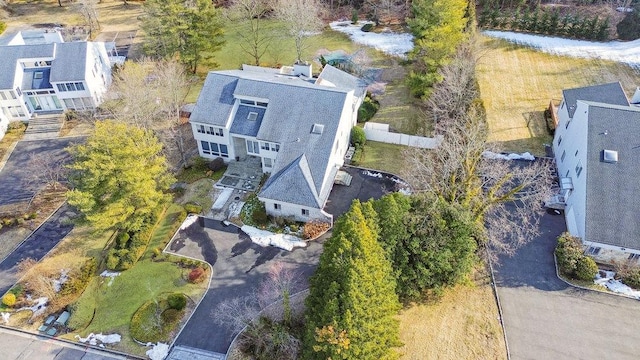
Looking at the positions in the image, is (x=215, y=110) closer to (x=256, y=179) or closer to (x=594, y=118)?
(x=256, y=179)

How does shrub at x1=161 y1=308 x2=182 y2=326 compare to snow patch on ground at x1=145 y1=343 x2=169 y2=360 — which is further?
shrub at x1=161 y1=308 x2=182 y2=326

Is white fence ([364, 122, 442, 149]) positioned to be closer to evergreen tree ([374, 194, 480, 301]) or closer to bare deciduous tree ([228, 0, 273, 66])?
evergreen tree ([374, 194, 480, 301])

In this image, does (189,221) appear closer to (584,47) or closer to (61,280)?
(61,280)

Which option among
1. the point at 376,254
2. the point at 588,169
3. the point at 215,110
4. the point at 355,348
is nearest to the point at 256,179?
the point at 215,110

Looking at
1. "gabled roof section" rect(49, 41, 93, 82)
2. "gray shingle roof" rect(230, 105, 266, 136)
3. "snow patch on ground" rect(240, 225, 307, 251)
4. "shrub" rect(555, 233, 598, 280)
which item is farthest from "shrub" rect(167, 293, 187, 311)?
"gabled roof section" rect(49, 41, 93, 82)

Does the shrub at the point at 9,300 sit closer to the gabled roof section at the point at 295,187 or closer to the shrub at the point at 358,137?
the gabled roof section at the point at 295,187

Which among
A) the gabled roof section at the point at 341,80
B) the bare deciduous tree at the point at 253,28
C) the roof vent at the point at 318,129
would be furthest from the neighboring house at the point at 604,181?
the bare deciduous tree at the point at 253,28

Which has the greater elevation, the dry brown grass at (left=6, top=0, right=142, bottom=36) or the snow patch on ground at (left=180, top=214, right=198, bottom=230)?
the dry brown grass at (left=6, top=0, right=142, bottom=36)

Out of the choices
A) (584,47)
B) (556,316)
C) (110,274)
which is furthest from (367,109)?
(584,47)
